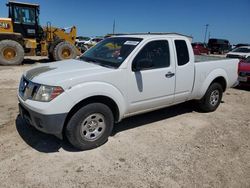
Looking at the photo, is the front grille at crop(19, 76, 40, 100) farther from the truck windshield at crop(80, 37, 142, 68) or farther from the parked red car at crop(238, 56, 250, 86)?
the parked red car at crop(238, 56, 250, 86)

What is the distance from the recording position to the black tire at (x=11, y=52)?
1221 centimetres

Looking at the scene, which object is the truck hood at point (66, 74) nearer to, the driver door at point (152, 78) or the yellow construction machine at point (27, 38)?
the driver door at point (152, 78)

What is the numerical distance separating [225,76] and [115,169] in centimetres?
397

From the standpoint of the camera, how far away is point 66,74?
3.50 m

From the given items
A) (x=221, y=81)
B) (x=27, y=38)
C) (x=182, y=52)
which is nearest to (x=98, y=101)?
(x=182, y=52)

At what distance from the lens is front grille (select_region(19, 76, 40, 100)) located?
136 inches

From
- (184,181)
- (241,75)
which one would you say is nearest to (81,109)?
(184,181)

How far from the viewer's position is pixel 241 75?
9.02 meters

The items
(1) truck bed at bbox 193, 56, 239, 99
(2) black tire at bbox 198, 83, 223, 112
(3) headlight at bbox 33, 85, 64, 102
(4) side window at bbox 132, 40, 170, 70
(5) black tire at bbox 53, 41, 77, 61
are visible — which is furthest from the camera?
(5) black tire at bbox 53, 41, 77, 61

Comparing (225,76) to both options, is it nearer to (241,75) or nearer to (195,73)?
(195,73)

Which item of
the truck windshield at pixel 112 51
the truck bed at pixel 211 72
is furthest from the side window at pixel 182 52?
the truck windshield at pixel 112 51

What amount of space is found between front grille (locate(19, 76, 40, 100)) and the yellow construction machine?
9.62 m

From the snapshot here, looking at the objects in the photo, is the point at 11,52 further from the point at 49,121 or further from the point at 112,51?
the point at 49,121

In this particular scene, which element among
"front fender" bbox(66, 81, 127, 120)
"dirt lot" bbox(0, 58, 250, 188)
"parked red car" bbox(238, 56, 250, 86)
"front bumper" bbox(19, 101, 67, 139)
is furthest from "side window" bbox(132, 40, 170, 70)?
"parked red car" bbox(238, 56, 250, 86)
